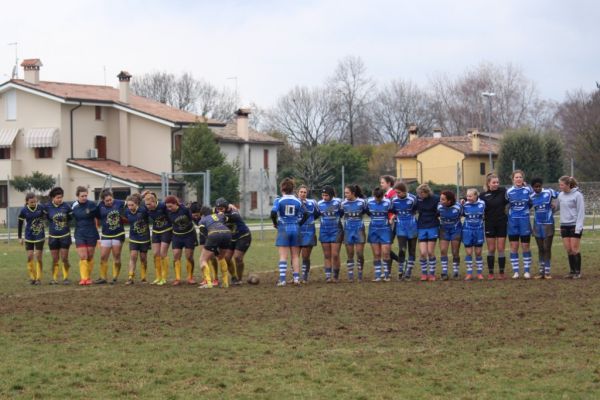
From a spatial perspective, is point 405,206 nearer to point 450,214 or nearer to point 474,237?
point 450,214

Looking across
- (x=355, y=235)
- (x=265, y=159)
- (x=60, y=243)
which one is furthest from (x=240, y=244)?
(x=265, y=159)

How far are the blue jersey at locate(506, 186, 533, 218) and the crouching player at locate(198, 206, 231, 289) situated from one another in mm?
5306

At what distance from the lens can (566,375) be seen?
9.61 meters

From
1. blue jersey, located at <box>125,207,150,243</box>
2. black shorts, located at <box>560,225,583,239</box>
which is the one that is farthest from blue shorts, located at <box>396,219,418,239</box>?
blue jersey, located at <box>125,207,150,243</box>

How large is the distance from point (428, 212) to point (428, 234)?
413 millimetres

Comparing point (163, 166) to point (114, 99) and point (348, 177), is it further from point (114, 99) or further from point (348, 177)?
point (348, 177)

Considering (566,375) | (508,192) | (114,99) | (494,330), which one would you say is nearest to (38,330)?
(494,330)

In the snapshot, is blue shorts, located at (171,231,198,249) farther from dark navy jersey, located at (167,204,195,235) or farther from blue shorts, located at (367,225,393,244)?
blue shorts, located at (367,225,393,244)

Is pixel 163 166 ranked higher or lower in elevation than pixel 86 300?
higher

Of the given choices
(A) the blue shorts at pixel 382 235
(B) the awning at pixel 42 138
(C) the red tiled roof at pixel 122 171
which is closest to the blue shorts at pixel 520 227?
(A) the blue shorts at pixel 382 235

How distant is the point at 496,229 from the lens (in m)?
19.3

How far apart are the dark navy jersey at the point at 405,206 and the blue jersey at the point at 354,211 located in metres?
0.59

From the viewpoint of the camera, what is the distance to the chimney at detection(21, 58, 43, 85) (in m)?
62.9

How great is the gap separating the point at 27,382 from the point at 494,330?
561 centimetres
